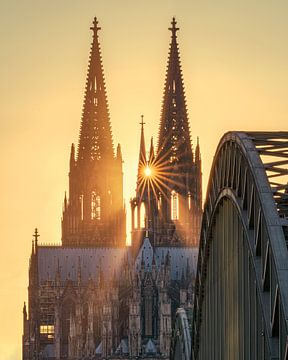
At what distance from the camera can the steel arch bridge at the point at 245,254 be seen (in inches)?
2217

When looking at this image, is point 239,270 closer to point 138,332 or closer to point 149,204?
point 138,332

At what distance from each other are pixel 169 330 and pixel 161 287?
5.14 m

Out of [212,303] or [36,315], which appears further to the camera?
[36,315]

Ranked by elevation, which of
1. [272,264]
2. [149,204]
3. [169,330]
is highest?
[149,204]

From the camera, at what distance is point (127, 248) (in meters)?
192

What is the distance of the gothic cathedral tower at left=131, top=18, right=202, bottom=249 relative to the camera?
637ft

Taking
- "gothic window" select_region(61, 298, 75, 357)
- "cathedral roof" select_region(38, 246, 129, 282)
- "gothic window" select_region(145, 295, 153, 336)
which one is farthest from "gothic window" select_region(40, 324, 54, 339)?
"gothic window" select_region(145, 295, 153, 336)

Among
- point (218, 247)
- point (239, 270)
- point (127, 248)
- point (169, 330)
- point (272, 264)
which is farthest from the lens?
point (127, 248)

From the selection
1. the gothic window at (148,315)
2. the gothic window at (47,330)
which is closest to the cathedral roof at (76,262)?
the gothic window at (47,330)

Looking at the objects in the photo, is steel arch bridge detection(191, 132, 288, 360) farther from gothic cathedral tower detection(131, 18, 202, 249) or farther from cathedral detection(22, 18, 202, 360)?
gothic cathedral tower detection(131, 18, 202, 249)

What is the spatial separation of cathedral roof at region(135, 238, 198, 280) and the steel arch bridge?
339 feet

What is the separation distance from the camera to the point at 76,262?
190 m

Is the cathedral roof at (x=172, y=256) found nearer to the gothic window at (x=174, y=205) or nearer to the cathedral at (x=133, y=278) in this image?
the cathedral at (x=133, y=278)

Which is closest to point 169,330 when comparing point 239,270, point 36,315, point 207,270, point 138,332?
point 138,332
